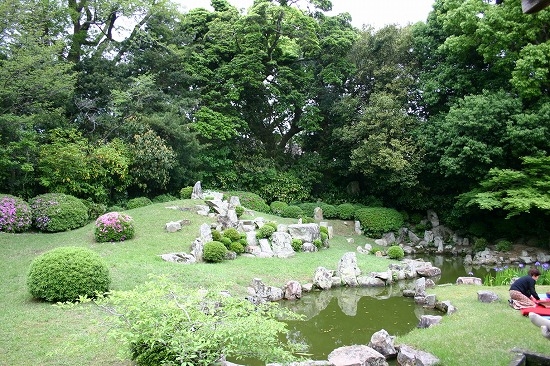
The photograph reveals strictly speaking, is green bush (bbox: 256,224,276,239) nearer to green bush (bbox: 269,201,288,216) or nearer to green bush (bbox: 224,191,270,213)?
green bush (bbox: 224,191,270,213)

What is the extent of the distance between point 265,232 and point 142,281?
5952 mm

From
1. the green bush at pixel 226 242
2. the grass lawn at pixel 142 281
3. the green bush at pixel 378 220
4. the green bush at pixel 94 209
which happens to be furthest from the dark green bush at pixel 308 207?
the green bush at pixel 94 209

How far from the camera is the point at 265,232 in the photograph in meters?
14.7

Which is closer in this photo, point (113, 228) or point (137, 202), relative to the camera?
point (113, 228)

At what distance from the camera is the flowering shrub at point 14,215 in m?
12.9

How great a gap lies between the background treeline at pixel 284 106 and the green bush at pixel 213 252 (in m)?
6.91

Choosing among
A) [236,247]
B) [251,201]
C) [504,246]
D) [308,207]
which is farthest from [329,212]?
[236,247]

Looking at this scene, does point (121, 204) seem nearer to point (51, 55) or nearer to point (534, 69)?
point (51, 55)

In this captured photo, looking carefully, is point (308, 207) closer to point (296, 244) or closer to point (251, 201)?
A: point (251, 201)

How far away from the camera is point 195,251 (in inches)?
479

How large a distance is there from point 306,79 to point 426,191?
349 inches

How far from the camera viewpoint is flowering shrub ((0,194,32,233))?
1291 centimetres

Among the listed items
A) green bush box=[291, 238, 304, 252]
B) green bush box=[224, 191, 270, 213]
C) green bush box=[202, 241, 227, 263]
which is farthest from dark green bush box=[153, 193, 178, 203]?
green bush box=[202, 241, 227, 263]

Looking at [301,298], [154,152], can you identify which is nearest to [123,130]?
[154,152]
